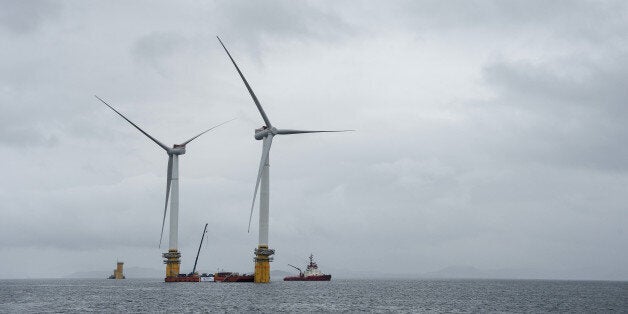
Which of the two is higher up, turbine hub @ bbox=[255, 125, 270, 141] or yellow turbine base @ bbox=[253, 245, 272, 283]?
turbine hub @ bbox=[255, 125, 270, 141]

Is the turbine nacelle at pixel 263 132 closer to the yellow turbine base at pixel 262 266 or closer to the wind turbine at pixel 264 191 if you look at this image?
the wind turbine at pixel 264 191

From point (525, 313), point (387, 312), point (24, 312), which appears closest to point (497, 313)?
point (525, 313)

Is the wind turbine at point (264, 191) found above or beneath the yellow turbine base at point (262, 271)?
above

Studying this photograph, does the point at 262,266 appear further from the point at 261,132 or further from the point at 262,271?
the point at 261,132

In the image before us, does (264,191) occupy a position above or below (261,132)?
below

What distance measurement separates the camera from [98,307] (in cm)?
11775

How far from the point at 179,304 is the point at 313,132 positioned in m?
78.4

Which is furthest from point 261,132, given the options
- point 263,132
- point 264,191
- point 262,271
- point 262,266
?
point 262,271

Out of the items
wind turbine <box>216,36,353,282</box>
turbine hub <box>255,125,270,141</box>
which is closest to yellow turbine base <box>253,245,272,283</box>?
wind turbine <box>216,36,353,282</box>

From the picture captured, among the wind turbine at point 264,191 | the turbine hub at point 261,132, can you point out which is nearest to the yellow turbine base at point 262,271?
the wind turbine at point 264,191

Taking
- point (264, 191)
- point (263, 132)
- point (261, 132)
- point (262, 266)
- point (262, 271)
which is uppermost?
point (261, 132)

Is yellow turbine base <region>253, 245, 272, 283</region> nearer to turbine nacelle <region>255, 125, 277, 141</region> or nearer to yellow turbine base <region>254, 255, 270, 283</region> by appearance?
yellow turbine base <region>254, 255, 270, 283</region>

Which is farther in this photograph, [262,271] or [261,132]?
[262,271]

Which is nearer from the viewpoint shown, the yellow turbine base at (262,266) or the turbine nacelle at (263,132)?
the yellow turbine base at (262,266)
